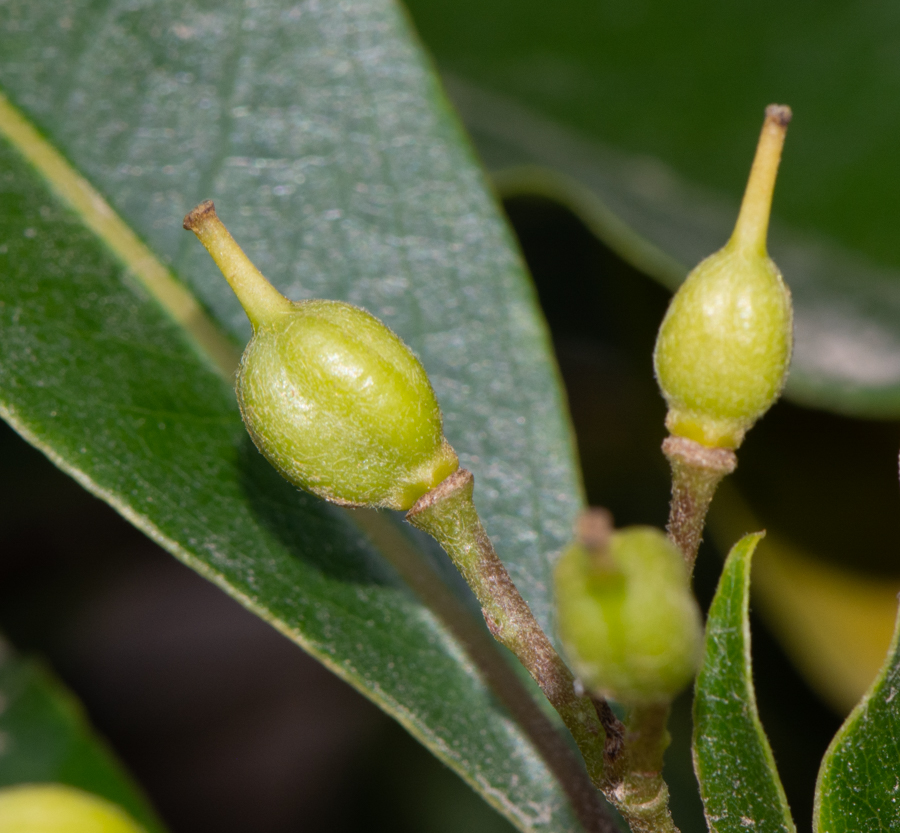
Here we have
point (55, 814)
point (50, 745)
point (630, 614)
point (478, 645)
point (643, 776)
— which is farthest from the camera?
point (50, 745)

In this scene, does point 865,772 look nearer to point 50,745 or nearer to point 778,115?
point 778,115

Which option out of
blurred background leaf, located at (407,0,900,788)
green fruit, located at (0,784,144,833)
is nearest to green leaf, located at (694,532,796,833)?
green fruit, located at (0,784,144,833)

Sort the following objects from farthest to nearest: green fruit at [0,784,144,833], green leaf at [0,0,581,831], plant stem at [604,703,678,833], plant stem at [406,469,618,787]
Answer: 1. green fruit at [0,784,144,833]
2. green leaf at [0,0,581,831]
3. plant stem at [406,469,618,787]
4. plant stem at [604,703,678,833]

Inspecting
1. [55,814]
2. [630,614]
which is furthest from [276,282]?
[630,614]

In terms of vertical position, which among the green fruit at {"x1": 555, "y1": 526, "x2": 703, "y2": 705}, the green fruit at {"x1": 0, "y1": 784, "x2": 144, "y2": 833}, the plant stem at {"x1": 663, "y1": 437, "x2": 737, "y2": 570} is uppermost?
the green fruit at {"x1": 555, "y1": 526, "x2": 703, "y2": 705}

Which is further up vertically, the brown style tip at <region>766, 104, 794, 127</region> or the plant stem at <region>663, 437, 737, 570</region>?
the brown style tip at <region>766, 104, 794, 127</region>

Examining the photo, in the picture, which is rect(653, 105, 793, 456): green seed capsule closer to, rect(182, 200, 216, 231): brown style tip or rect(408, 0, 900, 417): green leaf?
rect(182, 200, 216, 231): brown style tip

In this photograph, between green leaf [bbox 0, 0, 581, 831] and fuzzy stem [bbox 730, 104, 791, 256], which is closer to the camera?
fuzzy stem [bbox 730, 104, 791, 256]
